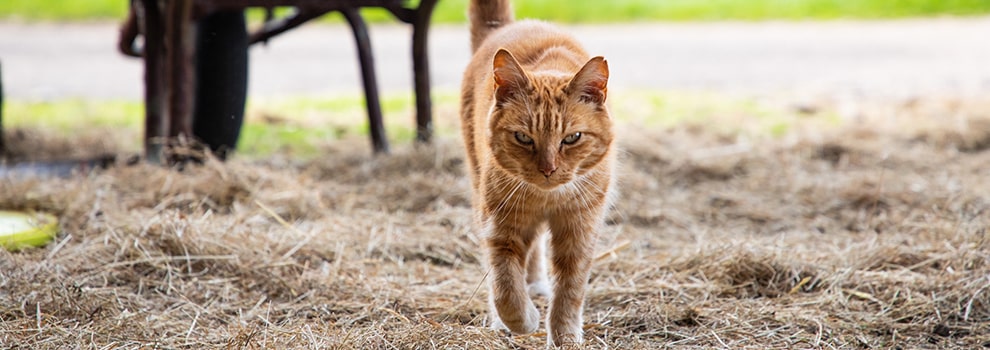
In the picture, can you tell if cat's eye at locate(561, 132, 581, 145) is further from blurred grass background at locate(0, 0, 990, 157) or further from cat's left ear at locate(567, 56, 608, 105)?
blurred grass background at locate(0, 0, 990, 157)

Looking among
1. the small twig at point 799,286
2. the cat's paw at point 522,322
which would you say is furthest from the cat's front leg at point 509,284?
the small twig at point 799,286

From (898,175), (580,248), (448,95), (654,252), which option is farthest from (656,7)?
(580,248)

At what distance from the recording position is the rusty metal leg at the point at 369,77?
5.11m

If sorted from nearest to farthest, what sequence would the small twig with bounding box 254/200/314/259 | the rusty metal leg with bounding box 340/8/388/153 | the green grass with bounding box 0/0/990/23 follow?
the small twig with bounding box 254/200/314/259, the rusty metal leg with bounding box 340/8/388/153, the green grass with bounding box 0/0/990/23

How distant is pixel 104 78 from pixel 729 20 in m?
8.30

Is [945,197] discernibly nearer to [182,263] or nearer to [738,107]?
[738,107]

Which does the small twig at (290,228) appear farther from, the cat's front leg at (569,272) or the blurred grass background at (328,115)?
the blurred grass background at (328,115)

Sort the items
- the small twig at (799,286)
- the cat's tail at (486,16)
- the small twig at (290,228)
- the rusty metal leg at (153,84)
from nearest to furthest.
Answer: the small twig at (799,286) → the small twig at (290,228) → the cat's tail at (486,16) → the rusty metal leg at (153,84)

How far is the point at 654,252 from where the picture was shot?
151 inches

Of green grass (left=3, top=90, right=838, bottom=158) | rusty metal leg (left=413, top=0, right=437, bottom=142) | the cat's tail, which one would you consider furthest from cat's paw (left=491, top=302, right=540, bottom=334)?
green grass (left=3, top=90, right=838, bottom=158)

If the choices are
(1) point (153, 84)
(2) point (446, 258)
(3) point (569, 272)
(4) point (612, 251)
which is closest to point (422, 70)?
(1) point (153, 84)

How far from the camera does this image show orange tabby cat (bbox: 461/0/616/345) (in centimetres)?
270

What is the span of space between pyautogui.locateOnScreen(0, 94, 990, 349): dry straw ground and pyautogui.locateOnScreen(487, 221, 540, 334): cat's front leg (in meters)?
0.07

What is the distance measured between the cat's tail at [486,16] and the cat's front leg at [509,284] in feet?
3.54
